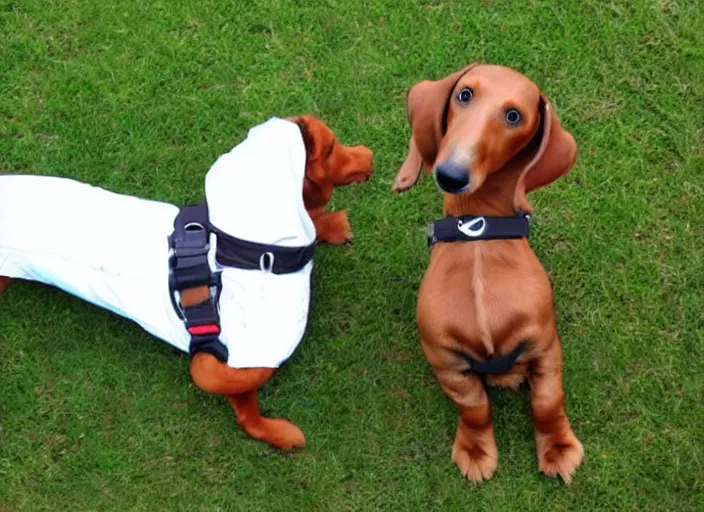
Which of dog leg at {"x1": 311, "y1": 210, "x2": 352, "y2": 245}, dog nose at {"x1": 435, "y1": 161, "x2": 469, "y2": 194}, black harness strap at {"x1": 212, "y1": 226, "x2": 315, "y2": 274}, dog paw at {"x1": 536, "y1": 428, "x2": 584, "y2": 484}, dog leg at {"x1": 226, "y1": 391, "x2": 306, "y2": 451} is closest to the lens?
dog nose at {"x1": 435, "y1": 161, "x2": 469, "y2": 194}

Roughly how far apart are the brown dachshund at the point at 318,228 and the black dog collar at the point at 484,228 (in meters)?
0.70

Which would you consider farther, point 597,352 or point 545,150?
point 597,352

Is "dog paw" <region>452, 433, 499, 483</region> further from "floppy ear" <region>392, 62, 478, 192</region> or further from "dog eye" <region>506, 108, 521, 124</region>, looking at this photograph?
"dog eye" <region>506, 108, 521, 124</region>

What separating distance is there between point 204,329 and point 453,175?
4.60ft

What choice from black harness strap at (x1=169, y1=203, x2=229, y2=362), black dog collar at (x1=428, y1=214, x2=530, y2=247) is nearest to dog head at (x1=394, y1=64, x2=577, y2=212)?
black dog collar at (x1=428, y1=214, x2=530, y2=247)

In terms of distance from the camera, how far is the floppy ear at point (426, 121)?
3.71 meters

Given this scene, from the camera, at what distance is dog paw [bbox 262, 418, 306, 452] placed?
4.53 metres

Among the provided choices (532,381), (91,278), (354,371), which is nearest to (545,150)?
(532,381)

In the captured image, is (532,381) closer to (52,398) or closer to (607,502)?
(607,502)

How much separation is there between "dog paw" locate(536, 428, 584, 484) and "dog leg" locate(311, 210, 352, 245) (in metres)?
1.51

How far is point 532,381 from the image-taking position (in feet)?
13.5

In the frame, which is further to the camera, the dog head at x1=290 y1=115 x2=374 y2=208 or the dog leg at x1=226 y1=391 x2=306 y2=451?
the dog leg at x1=226 y1=391 x2=306 y2=451

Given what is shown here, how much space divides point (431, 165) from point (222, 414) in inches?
71.7

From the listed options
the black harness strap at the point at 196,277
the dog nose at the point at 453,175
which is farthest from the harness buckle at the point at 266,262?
the dog nose at the point at 453,175
